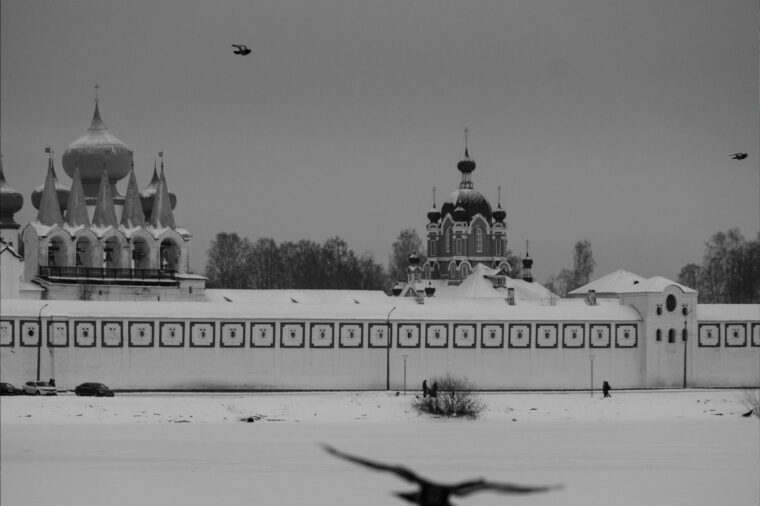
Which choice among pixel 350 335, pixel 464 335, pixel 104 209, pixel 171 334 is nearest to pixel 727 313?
pixel 464 335

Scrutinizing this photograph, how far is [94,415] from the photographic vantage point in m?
35.8

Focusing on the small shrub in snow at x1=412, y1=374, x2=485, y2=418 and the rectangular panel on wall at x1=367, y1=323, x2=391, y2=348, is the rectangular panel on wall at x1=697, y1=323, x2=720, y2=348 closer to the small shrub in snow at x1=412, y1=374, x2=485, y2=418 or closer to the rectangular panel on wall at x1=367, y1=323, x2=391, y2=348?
the rectangular panel on wall at x1=367, y1=323, x2=391, y2=348

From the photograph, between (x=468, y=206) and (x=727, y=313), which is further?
(x=468, y=206)

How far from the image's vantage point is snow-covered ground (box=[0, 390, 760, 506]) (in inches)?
976

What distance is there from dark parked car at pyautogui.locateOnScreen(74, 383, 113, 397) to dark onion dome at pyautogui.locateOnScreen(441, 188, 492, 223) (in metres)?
37.7

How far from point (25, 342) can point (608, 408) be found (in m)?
16.5

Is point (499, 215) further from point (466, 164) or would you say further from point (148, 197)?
point (148, 197)

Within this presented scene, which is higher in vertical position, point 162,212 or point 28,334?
point 162,212

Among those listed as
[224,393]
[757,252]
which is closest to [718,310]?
[224,393]

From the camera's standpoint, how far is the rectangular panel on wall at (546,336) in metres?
47.0

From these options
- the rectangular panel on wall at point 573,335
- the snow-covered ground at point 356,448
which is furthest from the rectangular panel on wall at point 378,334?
the rectangular panel on wall at point 573,335

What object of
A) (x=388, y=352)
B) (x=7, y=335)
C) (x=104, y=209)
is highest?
(x=104, y=209)

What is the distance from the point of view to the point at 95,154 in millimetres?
55188

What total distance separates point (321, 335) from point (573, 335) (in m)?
8.00
